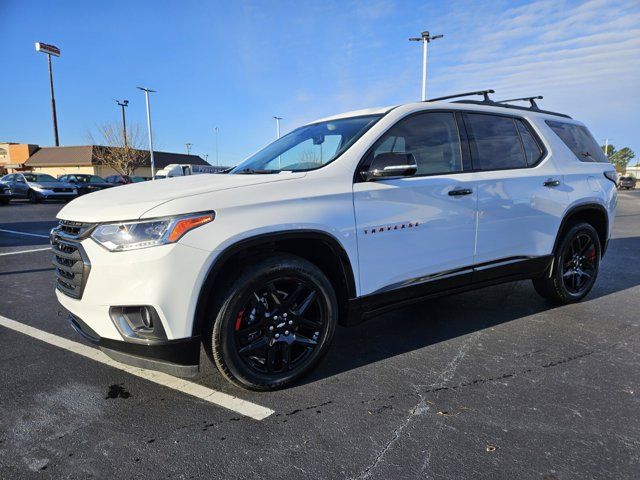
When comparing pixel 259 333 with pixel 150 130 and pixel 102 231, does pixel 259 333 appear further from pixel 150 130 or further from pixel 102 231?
pixel 150 130

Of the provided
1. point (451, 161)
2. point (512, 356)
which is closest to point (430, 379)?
point (512, 356)

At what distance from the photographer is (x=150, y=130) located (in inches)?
1597

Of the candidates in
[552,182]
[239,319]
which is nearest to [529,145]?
[552,182]

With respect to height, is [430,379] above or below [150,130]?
below

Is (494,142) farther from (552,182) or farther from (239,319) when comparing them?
(239,319)

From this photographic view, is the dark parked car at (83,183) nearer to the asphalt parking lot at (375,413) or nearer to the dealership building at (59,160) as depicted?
the asphalt parking lot at (375,413)

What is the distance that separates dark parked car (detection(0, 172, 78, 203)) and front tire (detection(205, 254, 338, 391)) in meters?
23.8

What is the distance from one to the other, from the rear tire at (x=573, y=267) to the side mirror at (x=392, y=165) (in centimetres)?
233

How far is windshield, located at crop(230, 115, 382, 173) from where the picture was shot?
3.18 m

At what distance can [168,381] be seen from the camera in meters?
2.95

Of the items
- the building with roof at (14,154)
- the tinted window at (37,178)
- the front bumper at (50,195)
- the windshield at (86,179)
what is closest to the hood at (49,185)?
the front bumper at (50,195)

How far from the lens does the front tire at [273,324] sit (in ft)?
8.33

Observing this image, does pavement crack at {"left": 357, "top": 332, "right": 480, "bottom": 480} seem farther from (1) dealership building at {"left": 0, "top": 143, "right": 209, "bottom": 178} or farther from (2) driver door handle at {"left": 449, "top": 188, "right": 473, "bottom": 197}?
(1) dealership building at {"left": 0, "top": 143, "right": 209, "bottom": 178}

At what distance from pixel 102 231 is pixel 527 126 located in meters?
3.80
